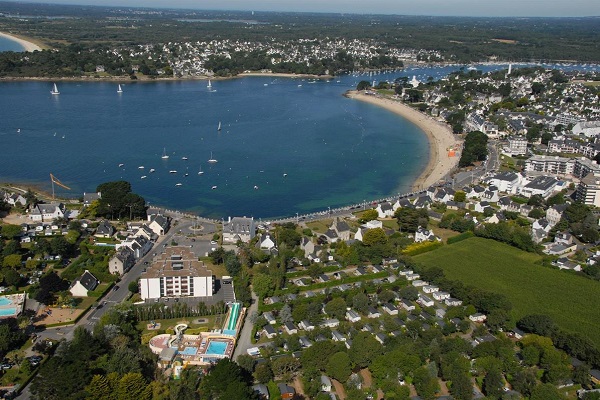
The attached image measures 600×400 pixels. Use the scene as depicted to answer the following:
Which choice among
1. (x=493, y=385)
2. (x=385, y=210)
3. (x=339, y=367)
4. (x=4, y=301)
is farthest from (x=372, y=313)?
(x=4, y=301)

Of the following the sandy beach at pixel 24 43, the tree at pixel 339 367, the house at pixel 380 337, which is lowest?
the house at pixel 380 337

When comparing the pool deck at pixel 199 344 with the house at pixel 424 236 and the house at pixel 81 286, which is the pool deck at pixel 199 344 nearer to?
the house at pixel 81 286

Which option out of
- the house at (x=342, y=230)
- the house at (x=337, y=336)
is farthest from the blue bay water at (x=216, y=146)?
the house at (x=337, y=336)

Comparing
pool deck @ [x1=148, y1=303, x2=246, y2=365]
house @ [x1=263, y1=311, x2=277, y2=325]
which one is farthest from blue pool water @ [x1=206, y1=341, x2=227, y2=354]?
house @ [x1=263, y1=311, x2=277, y2=325]

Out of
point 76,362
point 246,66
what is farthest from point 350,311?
point 246,66

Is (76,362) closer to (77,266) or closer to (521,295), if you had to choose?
(77,266)

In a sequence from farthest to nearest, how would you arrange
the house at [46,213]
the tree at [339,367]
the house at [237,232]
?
the house at [46,213] → the house at [237,232] → the tree at [339,367]

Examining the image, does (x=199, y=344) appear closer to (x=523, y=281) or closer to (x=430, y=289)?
(x=430, y=289)
